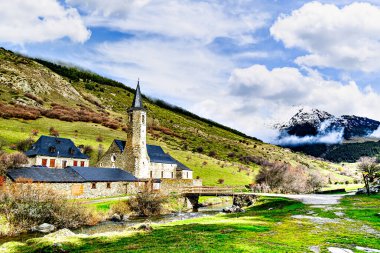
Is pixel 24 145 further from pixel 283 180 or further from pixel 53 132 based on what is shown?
pixel 283 180

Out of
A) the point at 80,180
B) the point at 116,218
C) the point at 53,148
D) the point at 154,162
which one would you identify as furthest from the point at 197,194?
Result: the point at 53,148

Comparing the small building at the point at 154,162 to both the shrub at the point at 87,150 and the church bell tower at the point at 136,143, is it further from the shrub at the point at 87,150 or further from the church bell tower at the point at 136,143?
the shrub at the point at 87,150

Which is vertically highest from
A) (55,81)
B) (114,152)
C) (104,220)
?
(55,81)

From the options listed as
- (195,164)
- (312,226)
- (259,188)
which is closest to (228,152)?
(195,164)

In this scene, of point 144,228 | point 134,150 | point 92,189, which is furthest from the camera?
point 134,150

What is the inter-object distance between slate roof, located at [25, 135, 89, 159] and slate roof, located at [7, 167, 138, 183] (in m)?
17.3

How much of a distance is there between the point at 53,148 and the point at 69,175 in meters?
25.4

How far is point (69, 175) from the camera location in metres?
51.7

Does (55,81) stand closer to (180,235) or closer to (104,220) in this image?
(104,220)

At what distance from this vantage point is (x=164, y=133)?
150m

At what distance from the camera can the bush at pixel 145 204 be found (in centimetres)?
4756

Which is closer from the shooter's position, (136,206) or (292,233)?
(292,233)

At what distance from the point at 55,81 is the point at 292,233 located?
16992 cm

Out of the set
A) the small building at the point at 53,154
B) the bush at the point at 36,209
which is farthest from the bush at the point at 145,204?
the small building at the point at 53,154
